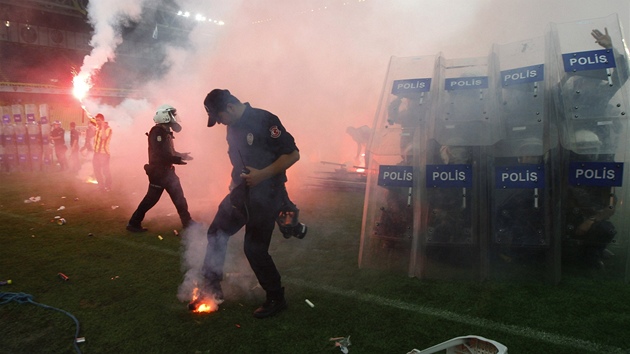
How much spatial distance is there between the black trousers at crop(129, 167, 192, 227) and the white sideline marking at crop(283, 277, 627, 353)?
2688mm

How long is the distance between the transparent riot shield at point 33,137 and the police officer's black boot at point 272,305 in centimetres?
1385

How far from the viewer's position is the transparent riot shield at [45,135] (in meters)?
13.7

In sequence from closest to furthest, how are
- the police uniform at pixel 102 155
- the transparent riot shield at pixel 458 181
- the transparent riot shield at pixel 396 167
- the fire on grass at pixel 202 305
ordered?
1. the fire on grass at pixel 202 305
2. the transparent riot shield at pixel 458 181
3. the transparent riot shield at pixel 396 167
4. the police uniform at pixel 102 155

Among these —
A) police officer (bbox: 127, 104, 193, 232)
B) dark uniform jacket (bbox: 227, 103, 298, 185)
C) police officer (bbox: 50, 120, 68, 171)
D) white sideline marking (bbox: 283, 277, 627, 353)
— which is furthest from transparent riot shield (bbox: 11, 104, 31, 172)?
white sideline marking (bbox: 283, 277, 627, 353)

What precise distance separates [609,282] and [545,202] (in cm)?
91

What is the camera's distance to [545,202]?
135 inches

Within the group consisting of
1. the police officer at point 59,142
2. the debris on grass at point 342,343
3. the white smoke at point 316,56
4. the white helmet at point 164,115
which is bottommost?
the debris on grass at point 342,343

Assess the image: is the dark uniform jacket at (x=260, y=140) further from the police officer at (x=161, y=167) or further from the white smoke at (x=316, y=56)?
the white smoke at (x=316, y=56)

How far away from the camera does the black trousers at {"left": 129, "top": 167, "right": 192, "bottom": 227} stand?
5555 millimetres

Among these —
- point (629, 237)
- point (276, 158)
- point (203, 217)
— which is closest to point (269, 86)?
point (203, 217)

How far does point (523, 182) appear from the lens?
3.46 meters

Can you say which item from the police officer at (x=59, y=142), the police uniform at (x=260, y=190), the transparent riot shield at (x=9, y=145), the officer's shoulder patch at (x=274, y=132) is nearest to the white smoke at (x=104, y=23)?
the police officer at (x=59, y=142)

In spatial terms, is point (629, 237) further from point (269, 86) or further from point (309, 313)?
point (269, 86)

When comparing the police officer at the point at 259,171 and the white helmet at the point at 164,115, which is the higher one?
the white helmet at the point at 164,115
